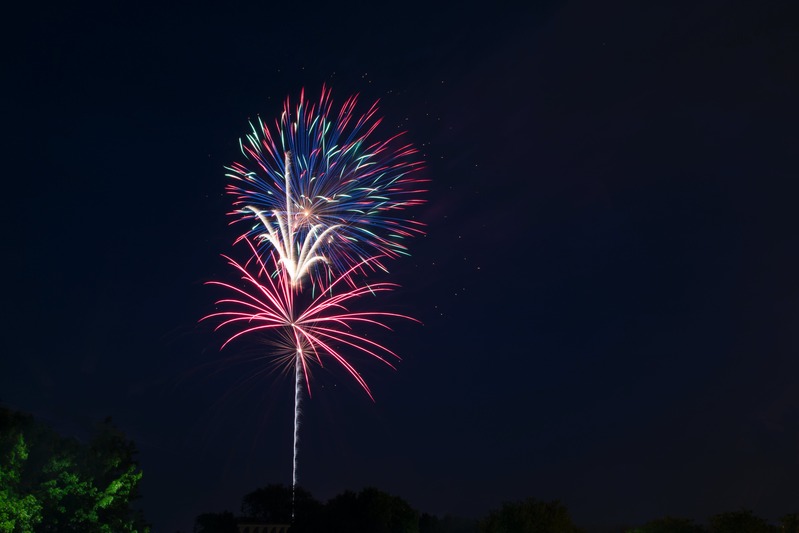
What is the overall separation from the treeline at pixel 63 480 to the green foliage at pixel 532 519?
21504mm

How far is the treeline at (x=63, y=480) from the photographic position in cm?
2547

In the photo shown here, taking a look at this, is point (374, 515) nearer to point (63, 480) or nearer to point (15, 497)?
point (63, 480)

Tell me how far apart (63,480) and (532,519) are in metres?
26.2

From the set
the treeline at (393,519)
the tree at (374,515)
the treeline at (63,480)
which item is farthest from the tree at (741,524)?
the treeline at (63,480)

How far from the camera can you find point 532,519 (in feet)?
150

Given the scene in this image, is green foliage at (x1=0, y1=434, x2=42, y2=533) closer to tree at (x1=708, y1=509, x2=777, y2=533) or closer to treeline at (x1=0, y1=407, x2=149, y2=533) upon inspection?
treeline at (x1=0, y1=407, x2=149, y2=533)

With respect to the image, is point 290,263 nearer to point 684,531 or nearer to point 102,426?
point 102,426

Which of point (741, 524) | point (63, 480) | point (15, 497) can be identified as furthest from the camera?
point (741, 524)

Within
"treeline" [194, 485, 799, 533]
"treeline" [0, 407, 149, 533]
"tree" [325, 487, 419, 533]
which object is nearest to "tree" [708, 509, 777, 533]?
"treeline" [194, 485, 799, 533]

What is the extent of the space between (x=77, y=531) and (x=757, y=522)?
28.4 metres

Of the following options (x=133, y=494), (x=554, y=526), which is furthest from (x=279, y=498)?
(x=133, y=494)

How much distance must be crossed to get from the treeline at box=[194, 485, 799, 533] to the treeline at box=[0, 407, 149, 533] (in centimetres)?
2021

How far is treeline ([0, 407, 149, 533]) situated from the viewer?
2547 cm

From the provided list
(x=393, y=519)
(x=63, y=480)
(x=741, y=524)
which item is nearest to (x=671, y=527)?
(x=741, y=524)
